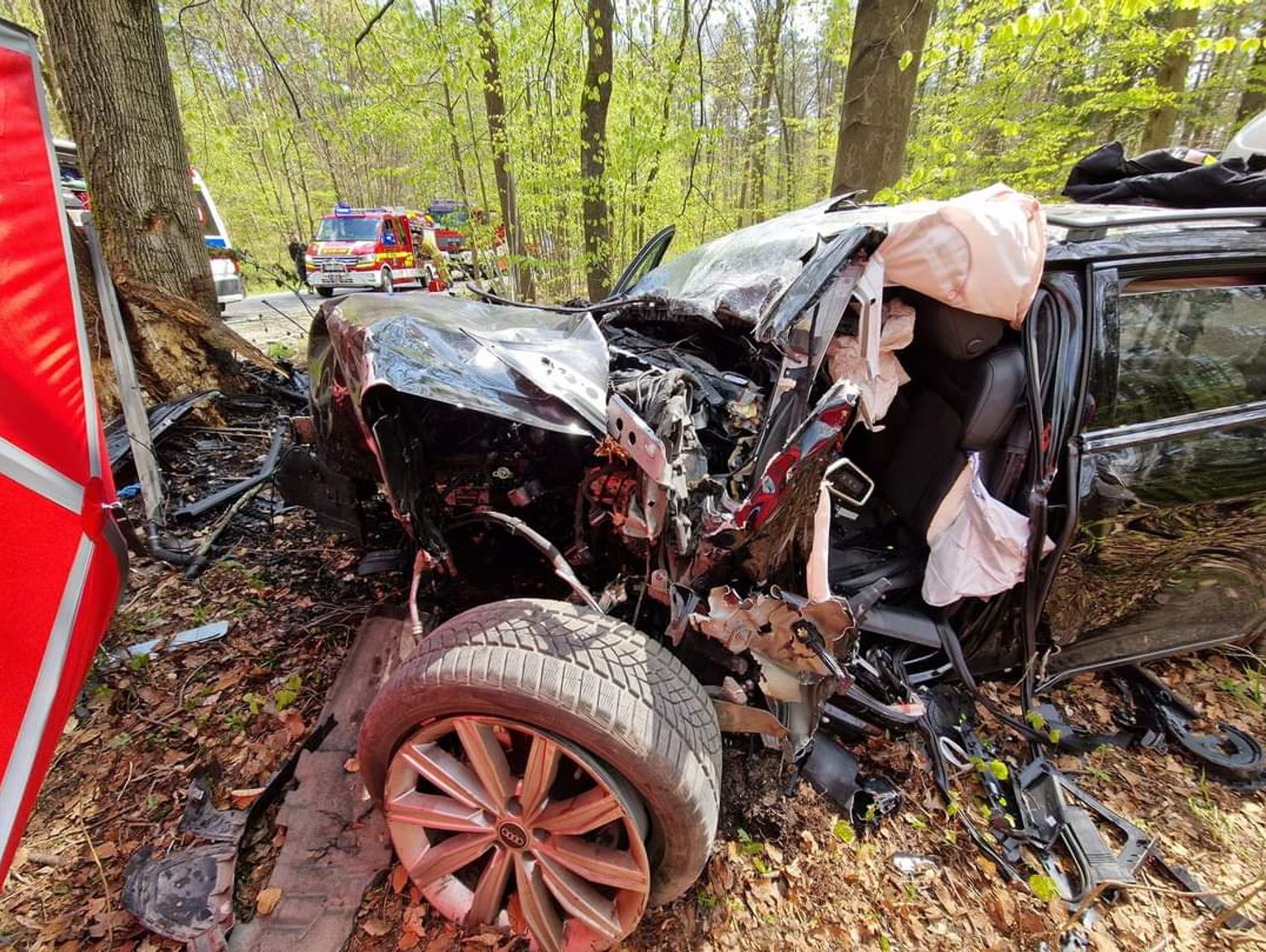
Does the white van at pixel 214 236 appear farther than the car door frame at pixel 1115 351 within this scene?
Yes

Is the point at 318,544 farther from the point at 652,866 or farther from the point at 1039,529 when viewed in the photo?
the point at 1039,529

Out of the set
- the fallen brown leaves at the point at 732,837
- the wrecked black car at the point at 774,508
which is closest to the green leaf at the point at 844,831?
the fallen brown leaves at the point at 732,837

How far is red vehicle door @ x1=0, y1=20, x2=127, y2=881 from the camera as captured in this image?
1240mm

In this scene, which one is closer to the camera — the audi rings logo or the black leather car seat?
the audi rings logo

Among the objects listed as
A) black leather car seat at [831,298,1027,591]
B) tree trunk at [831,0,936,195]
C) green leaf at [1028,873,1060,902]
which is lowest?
green leaf at [1028,873,1060,902]

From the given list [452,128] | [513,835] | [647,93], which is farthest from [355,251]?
[513,835]

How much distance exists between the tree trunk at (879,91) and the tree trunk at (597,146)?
3039mm

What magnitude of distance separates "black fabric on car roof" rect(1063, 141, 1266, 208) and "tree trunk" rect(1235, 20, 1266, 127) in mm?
6135

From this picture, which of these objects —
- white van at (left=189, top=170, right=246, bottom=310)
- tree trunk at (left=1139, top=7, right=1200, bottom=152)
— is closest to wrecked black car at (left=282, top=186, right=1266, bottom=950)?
white van at (left=189, top=170, right=246, bottom=310)

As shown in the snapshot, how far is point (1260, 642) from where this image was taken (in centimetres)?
239

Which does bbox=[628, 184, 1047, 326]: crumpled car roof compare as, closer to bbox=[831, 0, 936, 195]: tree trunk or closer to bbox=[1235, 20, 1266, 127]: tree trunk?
bbox=[831, 0, 936, 195]: tree trunk

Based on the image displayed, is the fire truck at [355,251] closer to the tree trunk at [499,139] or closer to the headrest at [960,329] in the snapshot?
the tree trunk at [499,139]

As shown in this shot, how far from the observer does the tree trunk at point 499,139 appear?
237 inches

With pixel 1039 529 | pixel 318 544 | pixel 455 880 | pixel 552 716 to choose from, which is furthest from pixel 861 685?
pixel 318 544
